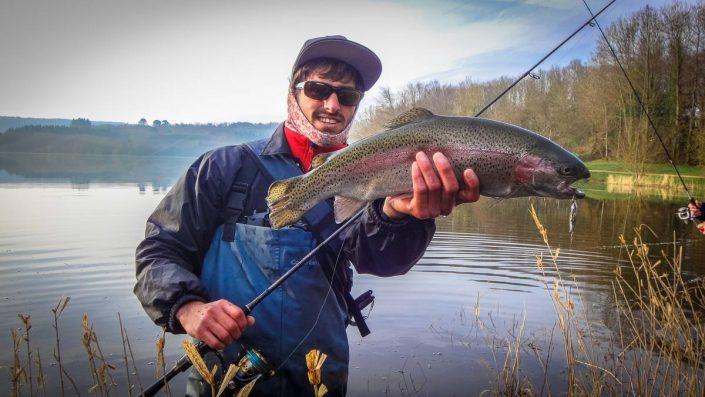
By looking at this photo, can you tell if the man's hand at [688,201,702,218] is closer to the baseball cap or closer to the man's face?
the baseball cap

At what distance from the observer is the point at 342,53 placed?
3604 mm

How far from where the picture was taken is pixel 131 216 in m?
25.2

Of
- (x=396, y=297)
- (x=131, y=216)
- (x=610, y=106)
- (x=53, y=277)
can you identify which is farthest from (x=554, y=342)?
(x=610, y=106)

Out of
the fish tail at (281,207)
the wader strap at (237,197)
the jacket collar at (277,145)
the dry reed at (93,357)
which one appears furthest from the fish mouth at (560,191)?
the dry reed at (93,357)

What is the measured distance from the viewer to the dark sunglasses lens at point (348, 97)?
3.62 metres

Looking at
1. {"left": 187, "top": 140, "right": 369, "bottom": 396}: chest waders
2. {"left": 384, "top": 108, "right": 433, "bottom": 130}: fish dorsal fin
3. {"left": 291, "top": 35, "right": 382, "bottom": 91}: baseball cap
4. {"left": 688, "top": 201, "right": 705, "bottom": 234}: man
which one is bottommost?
{"left": 688, "top": 201, "right": 705, "bottom": 234}: man

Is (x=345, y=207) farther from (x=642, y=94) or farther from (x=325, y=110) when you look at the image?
(x=642, y=94)

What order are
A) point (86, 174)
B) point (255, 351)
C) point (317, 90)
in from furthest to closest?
point (86, 174)
point (317, 90)
point (255, 351)

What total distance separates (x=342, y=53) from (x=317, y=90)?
35cm

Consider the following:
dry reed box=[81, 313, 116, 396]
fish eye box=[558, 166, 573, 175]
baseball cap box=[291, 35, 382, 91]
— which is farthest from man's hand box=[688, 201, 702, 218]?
dry reed box=[81, 313, 116, 396]

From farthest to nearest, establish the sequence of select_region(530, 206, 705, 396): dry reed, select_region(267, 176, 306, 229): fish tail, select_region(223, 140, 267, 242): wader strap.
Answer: select_region(530, 206, 705, 396): dry reed
select_region(223, 140, 267, 242): wader strap
select_region(267, 176, 306, 229): fish tail

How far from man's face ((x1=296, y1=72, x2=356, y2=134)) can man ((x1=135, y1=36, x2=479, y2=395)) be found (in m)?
0.37

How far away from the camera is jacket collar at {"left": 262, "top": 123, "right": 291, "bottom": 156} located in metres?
3.29

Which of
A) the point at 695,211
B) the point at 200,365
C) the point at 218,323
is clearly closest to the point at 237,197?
the point at 218,323
